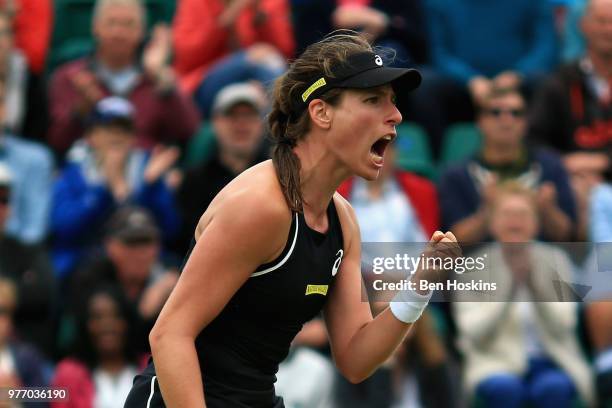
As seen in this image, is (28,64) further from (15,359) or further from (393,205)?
(393,205)

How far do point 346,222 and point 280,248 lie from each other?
1.33 feet

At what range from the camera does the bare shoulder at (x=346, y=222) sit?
408cm

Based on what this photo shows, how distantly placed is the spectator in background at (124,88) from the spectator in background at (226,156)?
1.56 ft

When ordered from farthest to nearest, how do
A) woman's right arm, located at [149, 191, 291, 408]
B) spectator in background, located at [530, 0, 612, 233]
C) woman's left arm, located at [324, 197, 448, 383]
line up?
spectator in background, located at [530, 0, 612, 233] < woman's left arm, located at [324, 197, 448, 383] < woman's right arm, located at [149, 191, 291, 408]

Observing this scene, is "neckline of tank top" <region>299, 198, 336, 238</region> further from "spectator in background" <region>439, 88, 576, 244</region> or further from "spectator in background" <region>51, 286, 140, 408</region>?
"spectator in background" <region>439, 88, 576, 244</region>

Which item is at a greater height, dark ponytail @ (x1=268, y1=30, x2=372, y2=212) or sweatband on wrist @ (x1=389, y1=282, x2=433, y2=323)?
dark ponytail @ (x1=268, y1=30, x2=372, y2=212)

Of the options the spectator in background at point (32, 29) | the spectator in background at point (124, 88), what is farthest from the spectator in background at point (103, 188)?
the spectator in background at point (32, 29)

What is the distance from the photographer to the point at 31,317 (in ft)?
24.1

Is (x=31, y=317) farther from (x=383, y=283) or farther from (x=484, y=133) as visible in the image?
(x=383, y=283)

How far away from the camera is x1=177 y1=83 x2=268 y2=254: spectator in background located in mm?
7727

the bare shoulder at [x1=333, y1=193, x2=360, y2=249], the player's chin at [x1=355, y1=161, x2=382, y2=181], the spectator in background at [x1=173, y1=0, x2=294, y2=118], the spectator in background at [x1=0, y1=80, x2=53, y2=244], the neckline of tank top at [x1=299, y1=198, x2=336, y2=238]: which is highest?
the player's chin at [x1=355, y1=161, x2=382, y2=181]

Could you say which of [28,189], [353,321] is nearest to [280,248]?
[353,321]

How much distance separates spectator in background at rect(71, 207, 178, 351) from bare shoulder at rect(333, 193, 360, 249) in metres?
3.09

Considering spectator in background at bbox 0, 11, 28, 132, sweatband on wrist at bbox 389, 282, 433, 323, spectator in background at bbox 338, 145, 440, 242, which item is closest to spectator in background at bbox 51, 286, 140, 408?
spectator in background at bbox 338, 145, 440, 242
